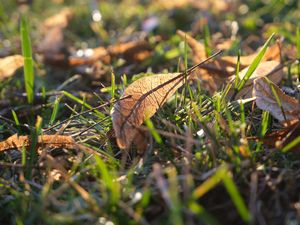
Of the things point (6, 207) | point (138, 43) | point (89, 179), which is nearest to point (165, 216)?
point (89, 179)

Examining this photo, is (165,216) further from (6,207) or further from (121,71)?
(121,71)

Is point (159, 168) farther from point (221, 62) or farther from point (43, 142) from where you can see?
point (221, 62)

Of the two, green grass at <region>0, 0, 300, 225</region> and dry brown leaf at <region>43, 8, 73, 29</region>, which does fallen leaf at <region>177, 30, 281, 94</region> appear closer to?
green grass at <region>0, 0, 300, 225</region>

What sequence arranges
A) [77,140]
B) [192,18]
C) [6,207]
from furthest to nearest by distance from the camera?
[192,18]
[77,140]
[6,207]

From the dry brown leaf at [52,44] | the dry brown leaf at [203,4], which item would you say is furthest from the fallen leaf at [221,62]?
the dry brown leaf at [203,4]

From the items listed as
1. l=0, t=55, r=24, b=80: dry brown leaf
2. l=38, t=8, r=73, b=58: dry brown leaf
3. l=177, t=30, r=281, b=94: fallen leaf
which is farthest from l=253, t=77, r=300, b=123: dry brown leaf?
l=38, t=8, r=73, b=58: dry brown leaf
